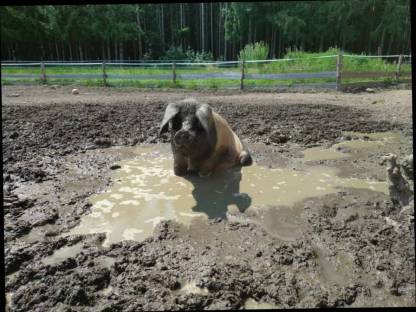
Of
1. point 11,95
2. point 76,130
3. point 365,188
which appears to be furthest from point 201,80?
point 365,188

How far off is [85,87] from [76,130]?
7.07 meters

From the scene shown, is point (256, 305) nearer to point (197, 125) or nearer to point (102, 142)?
point (197, 125)

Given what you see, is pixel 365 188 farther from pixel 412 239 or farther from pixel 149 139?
pixel 149 139

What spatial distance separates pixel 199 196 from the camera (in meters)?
4.24

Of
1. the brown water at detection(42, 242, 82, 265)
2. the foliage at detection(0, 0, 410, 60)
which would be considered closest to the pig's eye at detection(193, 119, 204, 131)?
the brown water at detection(42, 242, 82, 265)

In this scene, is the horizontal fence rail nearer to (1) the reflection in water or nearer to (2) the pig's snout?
(1) the reflection in water

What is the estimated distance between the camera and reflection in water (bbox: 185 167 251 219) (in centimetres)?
395

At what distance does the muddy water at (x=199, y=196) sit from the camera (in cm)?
363

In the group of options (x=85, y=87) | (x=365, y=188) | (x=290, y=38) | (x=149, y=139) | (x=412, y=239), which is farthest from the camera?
(x=290, y=38)

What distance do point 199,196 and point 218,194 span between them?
0.23 metres

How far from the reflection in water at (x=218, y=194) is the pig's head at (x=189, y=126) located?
41cm

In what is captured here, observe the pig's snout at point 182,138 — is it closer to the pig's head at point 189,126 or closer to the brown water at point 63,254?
the pig's head at point 189,126

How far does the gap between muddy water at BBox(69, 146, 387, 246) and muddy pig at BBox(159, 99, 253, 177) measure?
0.45 ft

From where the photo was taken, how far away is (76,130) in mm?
6977
